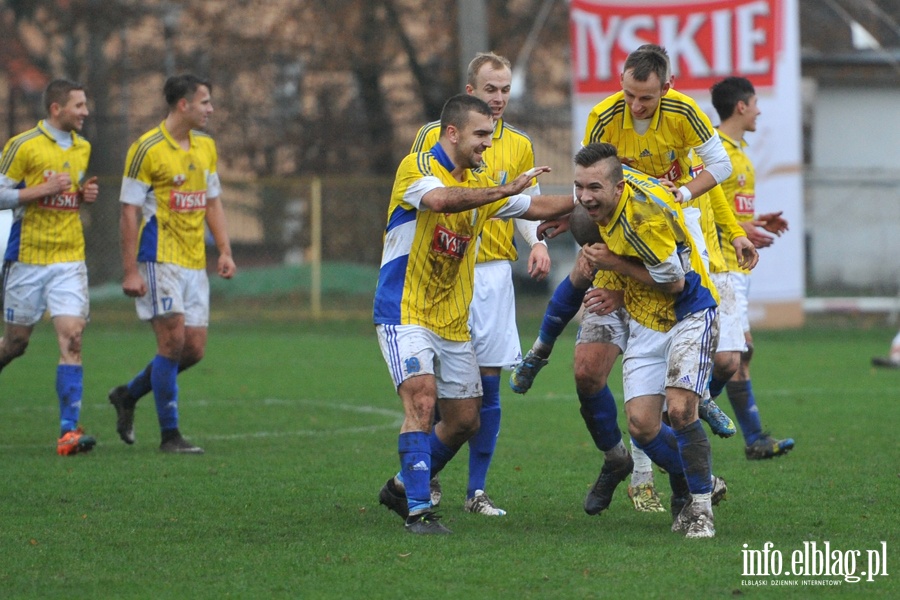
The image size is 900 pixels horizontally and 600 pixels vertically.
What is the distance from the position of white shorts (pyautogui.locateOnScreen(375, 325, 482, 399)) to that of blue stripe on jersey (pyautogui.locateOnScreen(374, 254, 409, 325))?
0.05 metres

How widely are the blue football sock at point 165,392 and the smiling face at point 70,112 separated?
1.75m

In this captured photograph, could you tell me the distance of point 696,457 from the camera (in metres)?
6.22

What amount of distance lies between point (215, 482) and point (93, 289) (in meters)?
15.3

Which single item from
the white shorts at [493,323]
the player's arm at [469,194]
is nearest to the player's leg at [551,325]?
the white shorts at [493,323]

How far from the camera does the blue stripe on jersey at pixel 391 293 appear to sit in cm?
642

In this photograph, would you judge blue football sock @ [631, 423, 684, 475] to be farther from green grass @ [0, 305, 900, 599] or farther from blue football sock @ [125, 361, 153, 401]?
blue football sock @ [125, 361, 153, 401]

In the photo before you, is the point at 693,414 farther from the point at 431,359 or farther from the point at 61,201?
the point at 61,201

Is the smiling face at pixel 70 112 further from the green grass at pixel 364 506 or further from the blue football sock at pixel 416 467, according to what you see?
the blue football sock at pixel 416 467

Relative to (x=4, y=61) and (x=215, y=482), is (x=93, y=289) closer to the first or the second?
(x=4, y=61)

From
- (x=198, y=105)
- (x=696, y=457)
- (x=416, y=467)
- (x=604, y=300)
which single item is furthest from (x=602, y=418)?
(x=198, y=105)

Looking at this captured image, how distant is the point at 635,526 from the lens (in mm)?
6691

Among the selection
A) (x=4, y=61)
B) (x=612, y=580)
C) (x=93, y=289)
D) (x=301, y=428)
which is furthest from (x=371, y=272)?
(x=612, y=580)

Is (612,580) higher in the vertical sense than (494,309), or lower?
lower

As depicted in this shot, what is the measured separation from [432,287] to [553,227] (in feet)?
2.52
